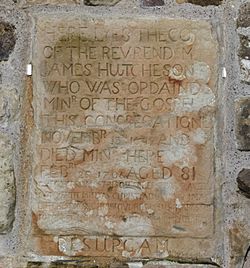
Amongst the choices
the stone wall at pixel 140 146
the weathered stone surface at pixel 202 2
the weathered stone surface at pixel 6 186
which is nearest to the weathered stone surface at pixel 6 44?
the stone wall at pixel 140 146

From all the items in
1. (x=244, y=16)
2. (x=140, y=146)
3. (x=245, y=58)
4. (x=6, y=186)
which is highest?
(x=244, y=16)

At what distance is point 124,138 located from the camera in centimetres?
171

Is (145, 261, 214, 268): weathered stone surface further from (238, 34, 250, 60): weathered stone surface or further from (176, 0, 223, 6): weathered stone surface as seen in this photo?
(176, 0, 223, 6): weathered stone surface

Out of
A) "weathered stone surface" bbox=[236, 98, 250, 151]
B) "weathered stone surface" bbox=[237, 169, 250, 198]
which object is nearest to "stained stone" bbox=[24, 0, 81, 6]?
"weathered stone surface" bbox=[236, 98, 250, 151]

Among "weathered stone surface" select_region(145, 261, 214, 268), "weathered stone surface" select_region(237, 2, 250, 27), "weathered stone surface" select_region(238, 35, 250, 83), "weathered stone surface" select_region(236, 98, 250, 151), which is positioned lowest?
"weathered stone surface" select_region(145, 261, 214, 268)

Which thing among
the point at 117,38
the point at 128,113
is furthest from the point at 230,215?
the point at 117,38

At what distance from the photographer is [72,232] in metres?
1.72

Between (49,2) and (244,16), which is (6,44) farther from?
(244,16)

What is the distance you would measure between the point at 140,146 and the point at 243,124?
269 mm

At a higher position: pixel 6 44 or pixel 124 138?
pixel 6 44

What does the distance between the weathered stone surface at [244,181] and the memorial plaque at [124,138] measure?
0.22 ft

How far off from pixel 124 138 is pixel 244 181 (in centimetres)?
32

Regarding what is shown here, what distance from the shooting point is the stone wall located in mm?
1710

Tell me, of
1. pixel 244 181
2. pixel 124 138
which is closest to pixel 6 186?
pixel 124 138
